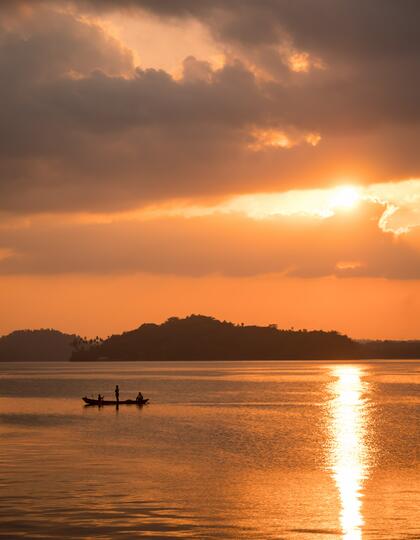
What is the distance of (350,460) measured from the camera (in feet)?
240

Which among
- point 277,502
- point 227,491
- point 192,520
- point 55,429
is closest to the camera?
point 192,520

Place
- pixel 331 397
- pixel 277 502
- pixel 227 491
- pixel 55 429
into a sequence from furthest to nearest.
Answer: pixel 331 397 < pixel 55 429 < pixel 227 491 < pixel 277 502

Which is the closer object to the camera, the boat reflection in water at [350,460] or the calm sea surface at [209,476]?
the calm sea surface at [209,476]

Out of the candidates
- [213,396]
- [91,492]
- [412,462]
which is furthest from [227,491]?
[213,396]

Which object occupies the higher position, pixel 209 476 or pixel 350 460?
pixel 209 476

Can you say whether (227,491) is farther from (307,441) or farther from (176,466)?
(307,441)

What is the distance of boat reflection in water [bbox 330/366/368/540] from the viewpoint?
46125 millimetres

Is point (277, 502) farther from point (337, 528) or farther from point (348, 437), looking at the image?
point (348, 437)

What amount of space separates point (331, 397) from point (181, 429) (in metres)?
80.3

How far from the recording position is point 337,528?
43.8m

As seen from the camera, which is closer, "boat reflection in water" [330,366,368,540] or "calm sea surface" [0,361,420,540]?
"calm sea surface" [0,361,420,540]

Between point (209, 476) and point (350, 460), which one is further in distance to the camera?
point (350, 460)

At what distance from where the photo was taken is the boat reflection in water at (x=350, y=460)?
151 feet

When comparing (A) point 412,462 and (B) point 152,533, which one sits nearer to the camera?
(B) point 152,533
